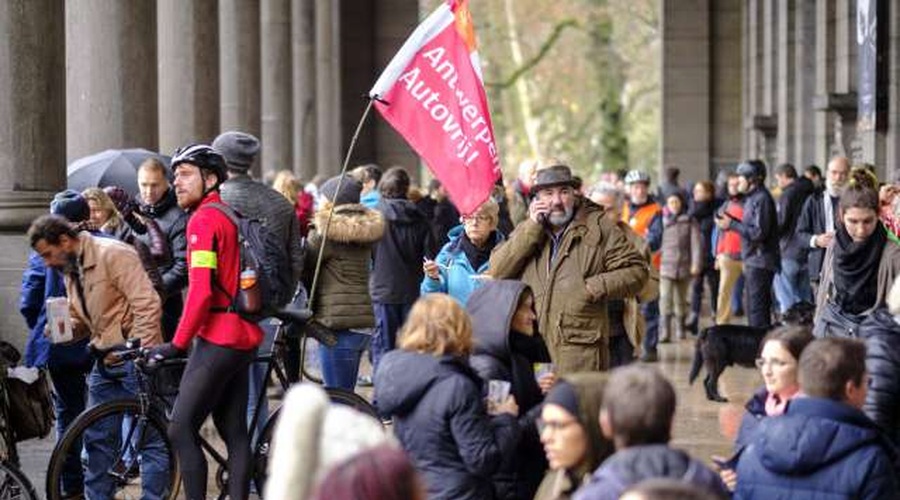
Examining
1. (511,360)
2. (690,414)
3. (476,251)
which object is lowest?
(690,414)

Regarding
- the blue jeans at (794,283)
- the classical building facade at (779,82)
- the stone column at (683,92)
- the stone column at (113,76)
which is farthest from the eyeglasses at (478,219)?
the stone column at (683,92)

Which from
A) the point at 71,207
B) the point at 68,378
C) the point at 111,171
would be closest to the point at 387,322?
the point at 111,171

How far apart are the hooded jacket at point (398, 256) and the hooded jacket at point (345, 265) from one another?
7.39 feet

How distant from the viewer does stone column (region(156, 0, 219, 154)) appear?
19.9 meters

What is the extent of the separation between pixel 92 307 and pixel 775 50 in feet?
98.8

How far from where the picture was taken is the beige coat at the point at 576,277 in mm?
10102

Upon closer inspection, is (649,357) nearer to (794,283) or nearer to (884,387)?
(794,283)

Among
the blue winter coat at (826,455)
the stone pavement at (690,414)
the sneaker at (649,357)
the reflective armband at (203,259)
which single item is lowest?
the stone pavement at (690,414)

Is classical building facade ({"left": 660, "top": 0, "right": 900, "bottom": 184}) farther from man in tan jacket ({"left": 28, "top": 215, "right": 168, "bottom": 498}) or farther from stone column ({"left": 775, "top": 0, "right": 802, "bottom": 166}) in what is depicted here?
man in tan jacket ({"left": 28, "top": 215, "right": 168, "bottom": 498})

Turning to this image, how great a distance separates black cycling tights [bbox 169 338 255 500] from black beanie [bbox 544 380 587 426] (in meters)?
3.29

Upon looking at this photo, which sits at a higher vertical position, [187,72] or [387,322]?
[187,72]

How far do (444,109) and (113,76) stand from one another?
6.25 m

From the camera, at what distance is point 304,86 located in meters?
36.2

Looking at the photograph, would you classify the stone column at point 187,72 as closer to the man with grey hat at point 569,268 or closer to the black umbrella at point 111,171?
the black umbrella at point 111,171
